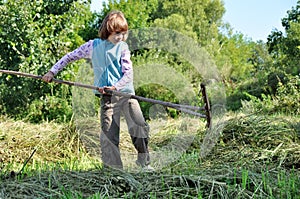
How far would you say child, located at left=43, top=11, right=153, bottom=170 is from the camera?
10.0 ft

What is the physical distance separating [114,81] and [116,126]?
1.04 feet

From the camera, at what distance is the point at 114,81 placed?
10.0 ft

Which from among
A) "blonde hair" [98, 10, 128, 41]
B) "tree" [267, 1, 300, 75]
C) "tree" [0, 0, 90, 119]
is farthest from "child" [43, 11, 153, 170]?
"tree" [267, 1, 300, 75]

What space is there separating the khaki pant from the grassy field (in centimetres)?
12

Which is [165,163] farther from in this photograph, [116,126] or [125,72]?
[125,72]

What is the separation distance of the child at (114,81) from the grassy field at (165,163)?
178mm

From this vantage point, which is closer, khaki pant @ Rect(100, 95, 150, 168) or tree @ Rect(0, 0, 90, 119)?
khaki pant @ Rect(100, 95, 150, 168)

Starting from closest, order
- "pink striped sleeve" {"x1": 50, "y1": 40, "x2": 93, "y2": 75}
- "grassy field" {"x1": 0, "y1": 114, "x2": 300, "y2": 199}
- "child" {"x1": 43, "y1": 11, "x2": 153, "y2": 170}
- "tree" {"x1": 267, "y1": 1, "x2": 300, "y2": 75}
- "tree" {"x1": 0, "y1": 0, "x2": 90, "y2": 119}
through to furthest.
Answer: "grassy field" {"x1": 0, "y1": 114, "x2": 300, "y2": 199}
"child" {"x1": 43, "y1": 11, "x2": 153, "y2": 170}
"pink striped sleeve" {"x1": 50, "y1": 40, "x2": 93, "y2": 75}
"tree" {"x1": 0, "y1": 0, "x2": 90, "y2": 119}
"tree" {"x1": 267, "y1": 1, "x2": 300, "y2": 75}

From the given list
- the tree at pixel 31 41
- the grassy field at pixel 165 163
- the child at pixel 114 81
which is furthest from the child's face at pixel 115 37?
the tree at pixel 31 41

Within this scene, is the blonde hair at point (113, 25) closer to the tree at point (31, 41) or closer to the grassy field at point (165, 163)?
the grassy field at point (165, 163)

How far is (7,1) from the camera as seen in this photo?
6.11 metres

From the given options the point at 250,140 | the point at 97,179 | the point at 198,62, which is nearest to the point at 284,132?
the point at 250,140

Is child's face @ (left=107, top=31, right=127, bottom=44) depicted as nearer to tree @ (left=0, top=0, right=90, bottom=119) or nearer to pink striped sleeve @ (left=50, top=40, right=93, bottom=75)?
pink striped sleeve @ (left=50, top=40, right=93, bottom=75)

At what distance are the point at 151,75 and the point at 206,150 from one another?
63.8 inches
